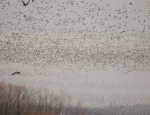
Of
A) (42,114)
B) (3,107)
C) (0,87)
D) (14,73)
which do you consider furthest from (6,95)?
(14,73)

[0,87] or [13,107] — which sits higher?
[0,87]

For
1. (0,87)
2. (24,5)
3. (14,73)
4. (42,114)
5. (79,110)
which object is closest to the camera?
(24,5)

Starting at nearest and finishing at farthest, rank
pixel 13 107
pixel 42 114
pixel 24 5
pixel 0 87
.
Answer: pixel 24 5 < pixel 0 87 < pixel 13 107 < pixel 42 114

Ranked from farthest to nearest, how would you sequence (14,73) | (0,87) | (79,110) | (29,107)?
(79,110) → (29,107) → (0,87) → (14,73)

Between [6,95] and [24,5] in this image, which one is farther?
[6,95]

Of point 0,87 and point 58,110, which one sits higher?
point 0,87

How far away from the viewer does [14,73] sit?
93.3ft

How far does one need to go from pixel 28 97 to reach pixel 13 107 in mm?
7281

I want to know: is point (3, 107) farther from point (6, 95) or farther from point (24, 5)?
point (24, 5)

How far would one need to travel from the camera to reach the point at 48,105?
3349 inches

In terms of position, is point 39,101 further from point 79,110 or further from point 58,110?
point 79,110

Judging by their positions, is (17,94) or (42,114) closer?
(17,94)

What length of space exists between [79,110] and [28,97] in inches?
1800

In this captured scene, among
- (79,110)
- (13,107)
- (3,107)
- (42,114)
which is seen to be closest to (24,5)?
(3,107)
